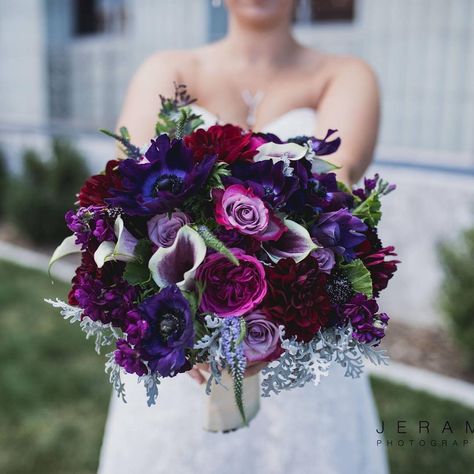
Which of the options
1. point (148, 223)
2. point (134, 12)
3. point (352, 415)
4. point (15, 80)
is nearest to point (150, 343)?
point (148, 223)

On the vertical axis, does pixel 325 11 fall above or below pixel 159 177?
above

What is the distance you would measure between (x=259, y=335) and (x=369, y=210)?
1.49 ft

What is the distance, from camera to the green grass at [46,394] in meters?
3.58

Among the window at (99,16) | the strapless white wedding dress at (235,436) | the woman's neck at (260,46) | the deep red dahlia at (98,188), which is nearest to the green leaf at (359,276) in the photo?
the deep red dahlia at (98,188)

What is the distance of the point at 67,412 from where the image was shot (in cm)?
401

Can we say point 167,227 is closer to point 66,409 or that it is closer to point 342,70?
point 342,70

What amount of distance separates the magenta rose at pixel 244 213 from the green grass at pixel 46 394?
8.79 ft

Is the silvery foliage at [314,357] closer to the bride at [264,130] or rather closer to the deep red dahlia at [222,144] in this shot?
the deep red dahlia at [222,144]

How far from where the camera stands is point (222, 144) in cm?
141

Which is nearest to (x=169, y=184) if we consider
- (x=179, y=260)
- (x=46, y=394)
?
(x=179, y=260)

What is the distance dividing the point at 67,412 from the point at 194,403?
7.09ft

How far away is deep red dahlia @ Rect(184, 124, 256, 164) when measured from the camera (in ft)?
4.53

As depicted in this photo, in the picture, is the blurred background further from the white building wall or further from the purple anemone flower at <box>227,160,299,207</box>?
the purple anemone flower at <box>227,160,299,207</box>

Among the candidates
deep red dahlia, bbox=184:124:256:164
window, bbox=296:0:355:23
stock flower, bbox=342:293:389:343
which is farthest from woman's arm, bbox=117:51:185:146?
window, bbox=296:0:355:23
